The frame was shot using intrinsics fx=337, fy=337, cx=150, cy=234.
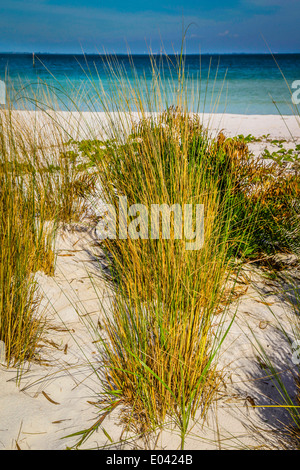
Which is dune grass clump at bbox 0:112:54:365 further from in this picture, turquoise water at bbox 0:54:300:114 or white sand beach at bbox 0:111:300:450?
turquoise water at bbox 0:54:300:114

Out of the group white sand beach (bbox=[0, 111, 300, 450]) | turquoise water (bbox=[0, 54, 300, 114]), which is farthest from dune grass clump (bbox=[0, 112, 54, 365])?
turquoise water (bbox=[0, 54, 300, 114])

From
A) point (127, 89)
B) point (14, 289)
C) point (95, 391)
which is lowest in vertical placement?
point (95, 391)

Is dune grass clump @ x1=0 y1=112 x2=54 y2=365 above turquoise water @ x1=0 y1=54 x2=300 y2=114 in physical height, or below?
below

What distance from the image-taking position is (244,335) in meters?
1.73

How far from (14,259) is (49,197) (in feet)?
3.43

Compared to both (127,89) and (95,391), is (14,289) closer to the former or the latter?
(95,391)

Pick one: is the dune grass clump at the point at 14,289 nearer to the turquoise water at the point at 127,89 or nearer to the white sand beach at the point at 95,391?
the white sand beach at the point at 95,391

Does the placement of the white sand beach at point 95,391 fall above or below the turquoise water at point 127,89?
below

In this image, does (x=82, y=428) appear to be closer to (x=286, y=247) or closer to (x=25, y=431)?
(x=25, y=431)

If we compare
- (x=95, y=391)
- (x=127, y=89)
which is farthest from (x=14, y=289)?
(x=127, y=89)

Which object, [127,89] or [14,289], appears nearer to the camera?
[14,289]

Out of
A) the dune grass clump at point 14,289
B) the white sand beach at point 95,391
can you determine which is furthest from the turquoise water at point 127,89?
the white sand beach at point 95,391

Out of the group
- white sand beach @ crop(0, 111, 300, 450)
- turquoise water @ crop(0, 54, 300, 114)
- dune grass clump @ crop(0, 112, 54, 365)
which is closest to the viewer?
white sand beach @ crop(0, 111, 300, 450)
